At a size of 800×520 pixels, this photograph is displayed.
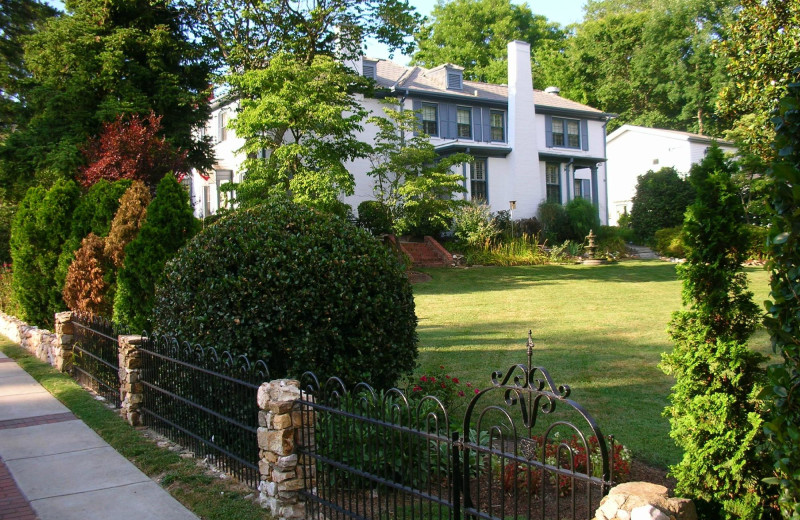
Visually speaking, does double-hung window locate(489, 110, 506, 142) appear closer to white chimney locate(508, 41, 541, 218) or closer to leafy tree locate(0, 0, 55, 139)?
white chimney locate(508, 41, 541, 218)

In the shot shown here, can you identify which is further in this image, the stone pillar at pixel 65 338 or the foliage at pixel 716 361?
the stone pillar at pixel 65 338

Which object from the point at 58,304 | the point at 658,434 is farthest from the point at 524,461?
the point at 58,304

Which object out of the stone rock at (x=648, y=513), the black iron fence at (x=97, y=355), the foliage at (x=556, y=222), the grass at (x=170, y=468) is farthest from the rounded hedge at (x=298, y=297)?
the foliage at (x=556, y=222)

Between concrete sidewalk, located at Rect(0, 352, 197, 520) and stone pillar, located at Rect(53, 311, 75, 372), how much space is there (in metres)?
2.24

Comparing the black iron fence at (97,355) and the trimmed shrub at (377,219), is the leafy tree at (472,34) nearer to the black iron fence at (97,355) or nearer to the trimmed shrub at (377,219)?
the trimmed shrub at (377,219)

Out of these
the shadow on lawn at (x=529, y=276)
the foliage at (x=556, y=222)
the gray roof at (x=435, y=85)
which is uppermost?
the gray roof at (x=435, y=85)

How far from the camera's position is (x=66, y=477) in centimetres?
547

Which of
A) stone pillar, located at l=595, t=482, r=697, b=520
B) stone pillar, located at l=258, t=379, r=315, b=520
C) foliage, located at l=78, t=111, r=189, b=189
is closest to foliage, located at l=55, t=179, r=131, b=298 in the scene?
foliage, located at l=78, t=111, r=189, b=189

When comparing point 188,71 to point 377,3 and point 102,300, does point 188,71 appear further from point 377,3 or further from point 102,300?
point 102,300

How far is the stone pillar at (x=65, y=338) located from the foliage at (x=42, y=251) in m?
2.69

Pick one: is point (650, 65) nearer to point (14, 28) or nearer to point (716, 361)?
point (14, 28)

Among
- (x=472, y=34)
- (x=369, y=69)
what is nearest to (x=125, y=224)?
(x=369, y=69)

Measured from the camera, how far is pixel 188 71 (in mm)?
22969

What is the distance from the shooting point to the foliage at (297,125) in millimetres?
18516
